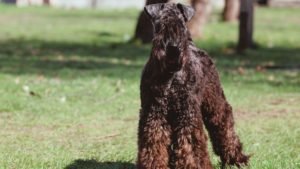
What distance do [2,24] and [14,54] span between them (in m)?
9.92

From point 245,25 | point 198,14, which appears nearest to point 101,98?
point 245,25

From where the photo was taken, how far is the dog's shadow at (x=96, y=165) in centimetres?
783

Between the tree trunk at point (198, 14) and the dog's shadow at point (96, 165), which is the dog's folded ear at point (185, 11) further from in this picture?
the tree trunk at point (198, 14)

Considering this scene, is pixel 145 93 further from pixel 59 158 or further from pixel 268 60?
pixel 268 60

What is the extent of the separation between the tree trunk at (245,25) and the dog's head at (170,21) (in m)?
13.9

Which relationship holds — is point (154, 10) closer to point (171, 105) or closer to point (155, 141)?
point (171, 105)

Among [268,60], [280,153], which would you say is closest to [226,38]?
[268,60]

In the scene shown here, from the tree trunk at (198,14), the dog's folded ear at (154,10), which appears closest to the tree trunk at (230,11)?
the tree trunk at (198,14)

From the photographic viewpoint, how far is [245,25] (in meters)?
20.4

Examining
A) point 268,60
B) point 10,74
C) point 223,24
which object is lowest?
point 223,24

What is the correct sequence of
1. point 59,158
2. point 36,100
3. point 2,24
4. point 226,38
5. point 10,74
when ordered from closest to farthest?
1. point 59,158
2. point 36,100
3. point 10,74
4. point 226,38
5. point 2,24

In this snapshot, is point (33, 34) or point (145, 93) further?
point (33, 34)

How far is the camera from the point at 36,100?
1185 cm

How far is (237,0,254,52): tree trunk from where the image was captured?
→ 20219 mm
